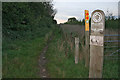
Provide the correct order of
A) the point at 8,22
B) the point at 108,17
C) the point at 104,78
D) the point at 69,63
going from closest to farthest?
1. the point at 104,78
2. the point at 69,63
3. the point at 8,22
4. the point at 108,17

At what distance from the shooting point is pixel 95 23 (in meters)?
2.62

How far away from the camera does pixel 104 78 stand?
4105 millimetres

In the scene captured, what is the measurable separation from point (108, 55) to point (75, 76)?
2.88 m

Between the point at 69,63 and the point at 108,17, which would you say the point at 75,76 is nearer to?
the point at 69,63

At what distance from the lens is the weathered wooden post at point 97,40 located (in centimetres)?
256

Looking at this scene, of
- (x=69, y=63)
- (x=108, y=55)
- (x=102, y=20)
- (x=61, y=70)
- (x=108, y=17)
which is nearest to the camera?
(x=102, y=20)

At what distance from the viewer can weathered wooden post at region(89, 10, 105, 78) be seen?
2.56 meters

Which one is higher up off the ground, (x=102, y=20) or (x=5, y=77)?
(x=102, y=20)

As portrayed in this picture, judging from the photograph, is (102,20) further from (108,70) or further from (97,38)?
(108,70)

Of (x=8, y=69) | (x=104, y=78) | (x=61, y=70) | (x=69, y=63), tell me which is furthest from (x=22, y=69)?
(x=104, y=78)

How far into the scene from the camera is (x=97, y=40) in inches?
103

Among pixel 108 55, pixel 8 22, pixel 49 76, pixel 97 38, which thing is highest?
pixel 8 22

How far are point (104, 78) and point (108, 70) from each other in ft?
2.45

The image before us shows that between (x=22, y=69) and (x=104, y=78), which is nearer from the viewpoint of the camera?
(x=104, y=78)
